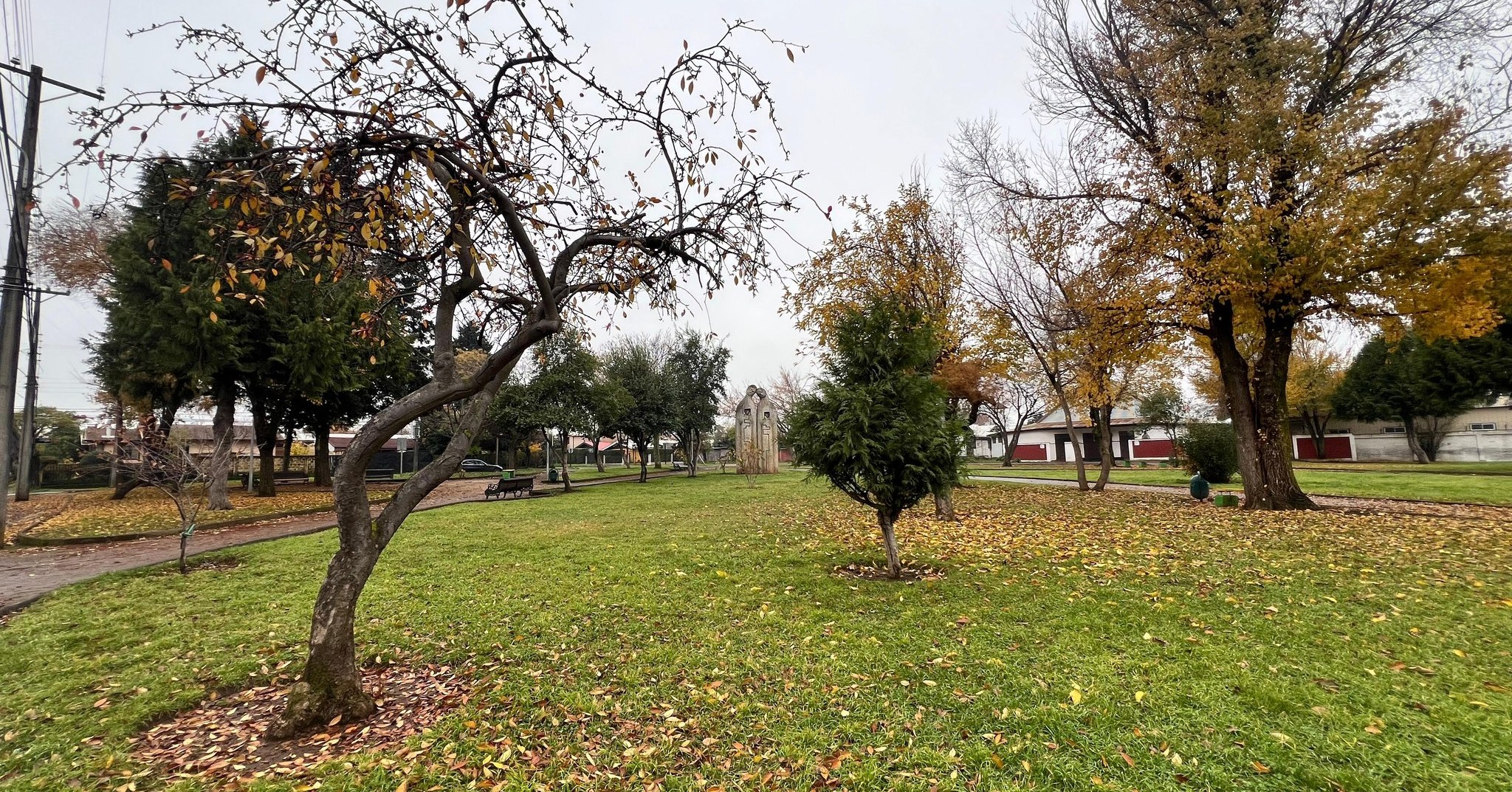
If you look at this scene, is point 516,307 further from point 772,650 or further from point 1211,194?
point 1211,194

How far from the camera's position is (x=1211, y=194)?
11.5m

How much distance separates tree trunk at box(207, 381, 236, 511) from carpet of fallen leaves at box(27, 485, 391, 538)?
530mm

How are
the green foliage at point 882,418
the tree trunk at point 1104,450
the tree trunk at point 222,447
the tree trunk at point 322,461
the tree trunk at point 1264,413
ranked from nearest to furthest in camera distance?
the green foliage at point 882,418
the tree trunk at point 1264,413
the tree trunk at point 222,447
the tree trunk at point 1104,450
the tree trunk at point 322,461

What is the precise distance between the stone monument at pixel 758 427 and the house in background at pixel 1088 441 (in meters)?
14.6

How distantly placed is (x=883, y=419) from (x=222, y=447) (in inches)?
553

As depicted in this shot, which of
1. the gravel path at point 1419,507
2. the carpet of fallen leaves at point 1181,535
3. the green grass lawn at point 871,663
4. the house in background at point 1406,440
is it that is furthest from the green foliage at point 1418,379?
the green grass lawn at point 871,663

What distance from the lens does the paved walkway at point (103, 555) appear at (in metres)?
7.48

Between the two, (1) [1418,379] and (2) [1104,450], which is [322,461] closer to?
(2) [1104,450]

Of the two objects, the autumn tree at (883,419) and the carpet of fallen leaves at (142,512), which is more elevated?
the autumn tree at (883,419)

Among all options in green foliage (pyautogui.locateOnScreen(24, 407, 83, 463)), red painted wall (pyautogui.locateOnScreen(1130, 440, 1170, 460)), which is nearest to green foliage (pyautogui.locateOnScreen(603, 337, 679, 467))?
green foliage (pyautogui.locateOnScreen(24, 407, 83, 463))

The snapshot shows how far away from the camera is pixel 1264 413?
12.0 m

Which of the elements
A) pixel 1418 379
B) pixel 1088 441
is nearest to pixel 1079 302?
pixel 1418 379

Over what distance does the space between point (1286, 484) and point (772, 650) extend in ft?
42.4

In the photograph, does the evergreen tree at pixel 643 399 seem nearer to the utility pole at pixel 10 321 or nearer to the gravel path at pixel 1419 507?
the utility pole at pixel 10 321
